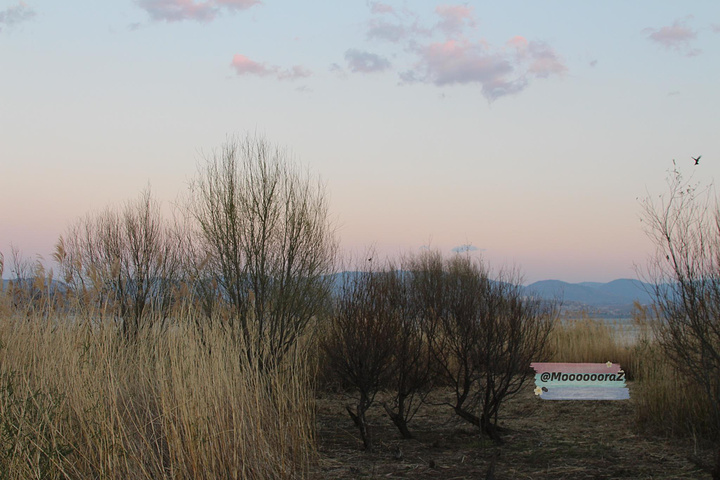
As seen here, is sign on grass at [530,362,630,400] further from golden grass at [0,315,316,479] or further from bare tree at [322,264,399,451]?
golden grass at [0,315,316,479]

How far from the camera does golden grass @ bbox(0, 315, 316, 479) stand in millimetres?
4227

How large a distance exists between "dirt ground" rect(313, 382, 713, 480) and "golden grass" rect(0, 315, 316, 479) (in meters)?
0.85

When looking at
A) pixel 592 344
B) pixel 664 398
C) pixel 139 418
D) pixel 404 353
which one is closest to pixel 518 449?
pixel 404 353

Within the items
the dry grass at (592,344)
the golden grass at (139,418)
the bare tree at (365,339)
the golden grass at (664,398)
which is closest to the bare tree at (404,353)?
the bare tree at (365,339)

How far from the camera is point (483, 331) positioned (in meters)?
6.27

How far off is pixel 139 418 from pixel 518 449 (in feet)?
12.1

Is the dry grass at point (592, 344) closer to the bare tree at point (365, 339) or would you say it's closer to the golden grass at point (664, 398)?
the golden grass at point (664, 398)

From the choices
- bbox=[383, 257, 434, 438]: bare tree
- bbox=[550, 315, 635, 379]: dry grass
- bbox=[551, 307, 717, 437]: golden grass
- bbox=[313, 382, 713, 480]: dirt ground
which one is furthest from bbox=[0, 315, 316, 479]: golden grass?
bbox=[550, 315, 635, 379]: dry grass

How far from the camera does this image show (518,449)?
613cm

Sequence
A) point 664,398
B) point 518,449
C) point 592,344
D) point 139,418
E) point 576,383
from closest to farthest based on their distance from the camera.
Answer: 1. point 139,418
2. point 518,449
3. point 664,398
4. point 576,383
5. point 592,344

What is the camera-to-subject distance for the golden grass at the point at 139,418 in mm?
4227

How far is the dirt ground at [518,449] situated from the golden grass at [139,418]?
847 mm

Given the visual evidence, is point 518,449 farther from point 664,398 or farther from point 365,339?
point 664,398

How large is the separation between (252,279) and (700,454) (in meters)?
5.83
